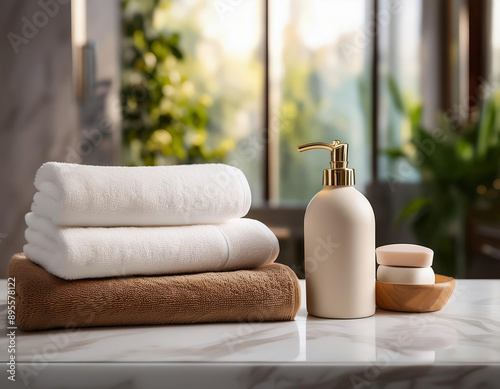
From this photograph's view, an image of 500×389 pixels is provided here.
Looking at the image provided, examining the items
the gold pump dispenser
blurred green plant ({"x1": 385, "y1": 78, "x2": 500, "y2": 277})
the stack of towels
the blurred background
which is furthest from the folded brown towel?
blurred green plant ({"x1": 385, "y1": 78, "x2": 500, "y2": 277})

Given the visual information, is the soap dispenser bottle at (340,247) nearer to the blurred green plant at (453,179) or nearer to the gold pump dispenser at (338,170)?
the gold pump dispenser at (338,170)

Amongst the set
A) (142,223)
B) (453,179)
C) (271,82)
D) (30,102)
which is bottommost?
(453,179)

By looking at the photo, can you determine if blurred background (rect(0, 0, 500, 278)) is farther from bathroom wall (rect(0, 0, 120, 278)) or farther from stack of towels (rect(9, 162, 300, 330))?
stack of towels (rect(9, 162, 300, 330))

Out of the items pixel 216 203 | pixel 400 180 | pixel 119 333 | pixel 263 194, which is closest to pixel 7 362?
pixel 119 333

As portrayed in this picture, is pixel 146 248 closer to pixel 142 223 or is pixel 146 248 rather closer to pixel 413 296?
pixel 142 223

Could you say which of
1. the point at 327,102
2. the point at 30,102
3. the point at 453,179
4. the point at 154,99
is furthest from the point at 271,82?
the point at 30,102

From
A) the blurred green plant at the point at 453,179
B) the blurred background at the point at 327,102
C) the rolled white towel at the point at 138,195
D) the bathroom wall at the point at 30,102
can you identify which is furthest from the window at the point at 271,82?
the rolled white towel at the point at 138,195

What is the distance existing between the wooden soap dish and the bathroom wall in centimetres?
150

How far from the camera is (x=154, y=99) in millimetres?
2648

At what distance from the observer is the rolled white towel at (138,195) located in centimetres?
50

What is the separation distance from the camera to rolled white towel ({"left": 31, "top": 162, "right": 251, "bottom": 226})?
0.50 metres

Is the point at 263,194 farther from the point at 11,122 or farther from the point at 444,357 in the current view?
the point at 444,357

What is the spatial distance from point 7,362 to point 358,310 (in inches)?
13.2

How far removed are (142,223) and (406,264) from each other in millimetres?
296
